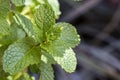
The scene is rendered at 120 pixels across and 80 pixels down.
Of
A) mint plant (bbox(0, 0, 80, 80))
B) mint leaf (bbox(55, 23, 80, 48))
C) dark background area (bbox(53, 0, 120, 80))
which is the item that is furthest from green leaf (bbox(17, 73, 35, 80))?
dark background area (bbox(53, 0, 120, 80))

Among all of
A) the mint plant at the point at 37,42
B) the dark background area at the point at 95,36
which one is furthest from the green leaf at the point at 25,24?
the dark background area at the point at 95,36

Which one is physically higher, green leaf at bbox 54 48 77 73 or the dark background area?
green leaf at bbox 54 48 77 73

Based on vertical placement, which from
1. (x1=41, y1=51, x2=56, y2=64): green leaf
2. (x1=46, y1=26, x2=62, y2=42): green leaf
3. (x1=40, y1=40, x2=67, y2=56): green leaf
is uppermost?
(x1=46, y1=26, x2=62, y2=42): green leaf

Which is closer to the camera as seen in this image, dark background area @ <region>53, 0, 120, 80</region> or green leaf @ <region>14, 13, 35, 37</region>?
green leaf @ <region>14, 13, 35, 37</region>

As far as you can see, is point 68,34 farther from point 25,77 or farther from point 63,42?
point 25,77

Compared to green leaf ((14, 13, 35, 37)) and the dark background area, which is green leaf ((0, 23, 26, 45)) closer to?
green leaf ((14, 13, 35, 37))

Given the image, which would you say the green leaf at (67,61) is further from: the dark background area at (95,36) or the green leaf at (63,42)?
the dark background area at (95,36)

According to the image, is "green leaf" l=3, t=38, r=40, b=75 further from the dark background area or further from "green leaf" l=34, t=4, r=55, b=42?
the dark background area
